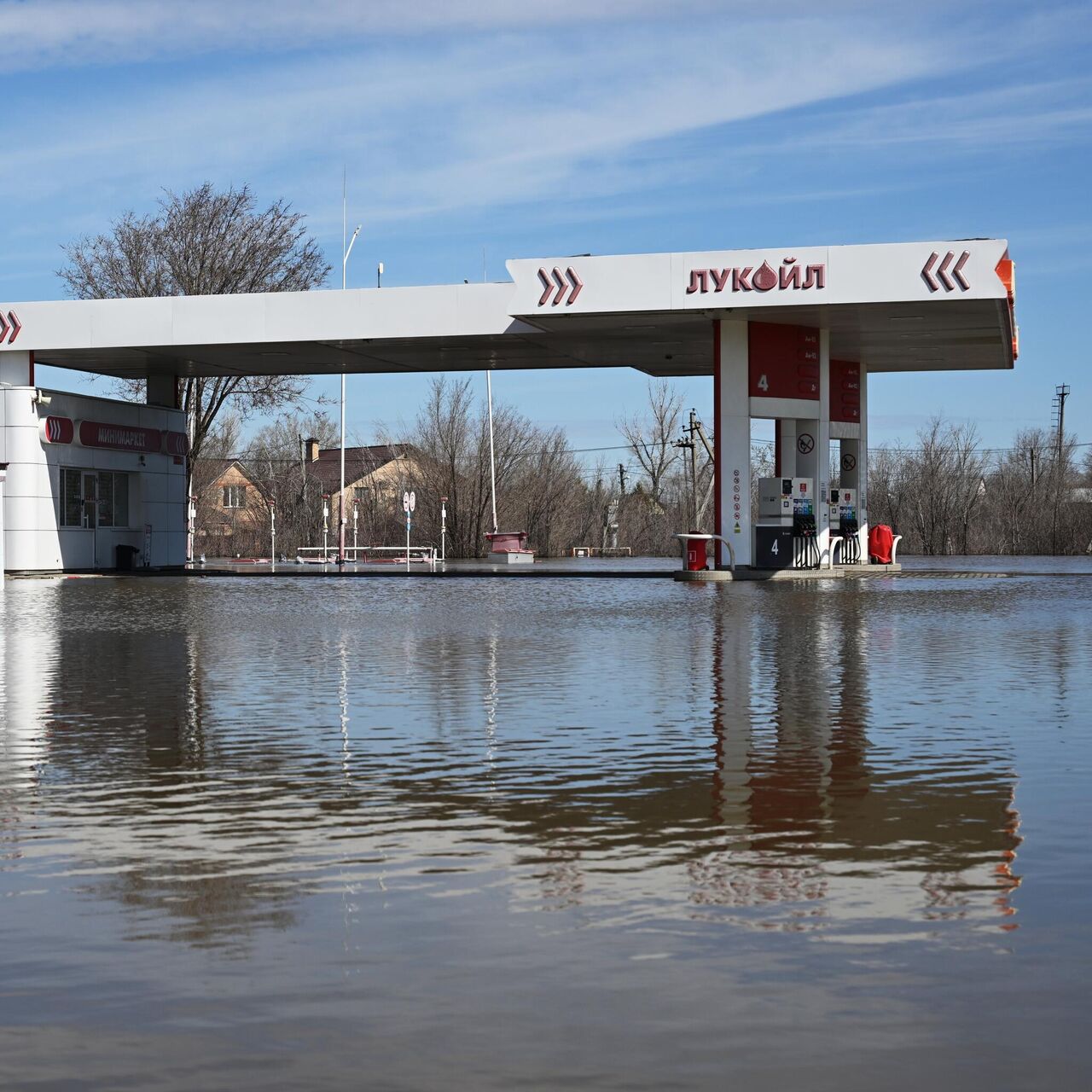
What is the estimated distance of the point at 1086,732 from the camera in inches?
379

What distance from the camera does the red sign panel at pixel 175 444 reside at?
44094 millimetres

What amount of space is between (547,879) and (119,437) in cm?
3786

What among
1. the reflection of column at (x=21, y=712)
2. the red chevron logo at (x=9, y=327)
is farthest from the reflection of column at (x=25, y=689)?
the red chevron logo at (x=9, y=327)

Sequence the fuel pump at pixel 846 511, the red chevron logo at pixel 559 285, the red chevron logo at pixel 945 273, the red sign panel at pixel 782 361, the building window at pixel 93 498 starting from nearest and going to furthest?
the red chevron logo at pixel 945 273 < the red chevron logo at pixel 559 285 < the red sign panel at pixel 782 361 < the fuel pump at pixel 846 511 < the building window at pixel 93 498

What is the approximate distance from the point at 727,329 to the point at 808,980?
3091 centimetres

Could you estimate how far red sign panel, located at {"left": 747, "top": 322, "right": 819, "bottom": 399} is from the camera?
34969 millimetres

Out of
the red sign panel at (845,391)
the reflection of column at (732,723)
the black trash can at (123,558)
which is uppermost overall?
the red sign panel at (845,391)

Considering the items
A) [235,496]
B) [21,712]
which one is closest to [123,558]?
[21,712]

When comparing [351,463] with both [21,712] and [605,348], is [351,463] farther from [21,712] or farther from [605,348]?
[21,712]

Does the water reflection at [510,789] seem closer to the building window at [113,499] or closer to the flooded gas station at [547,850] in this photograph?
the flooded gas station at [547,850]

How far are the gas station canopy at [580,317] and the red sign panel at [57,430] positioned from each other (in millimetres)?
1683

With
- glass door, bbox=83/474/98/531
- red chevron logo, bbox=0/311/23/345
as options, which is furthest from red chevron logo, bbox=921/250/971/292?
glass door, bbox=83/474/98/531

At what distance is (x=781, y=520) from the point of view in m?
36.2

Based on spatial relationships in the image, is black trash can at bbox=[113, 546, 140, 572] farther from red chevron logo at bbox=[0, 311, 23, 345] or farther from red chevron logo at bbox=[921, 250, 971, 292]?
red chevron logo at bbox=[921, 250, 971, 292]
